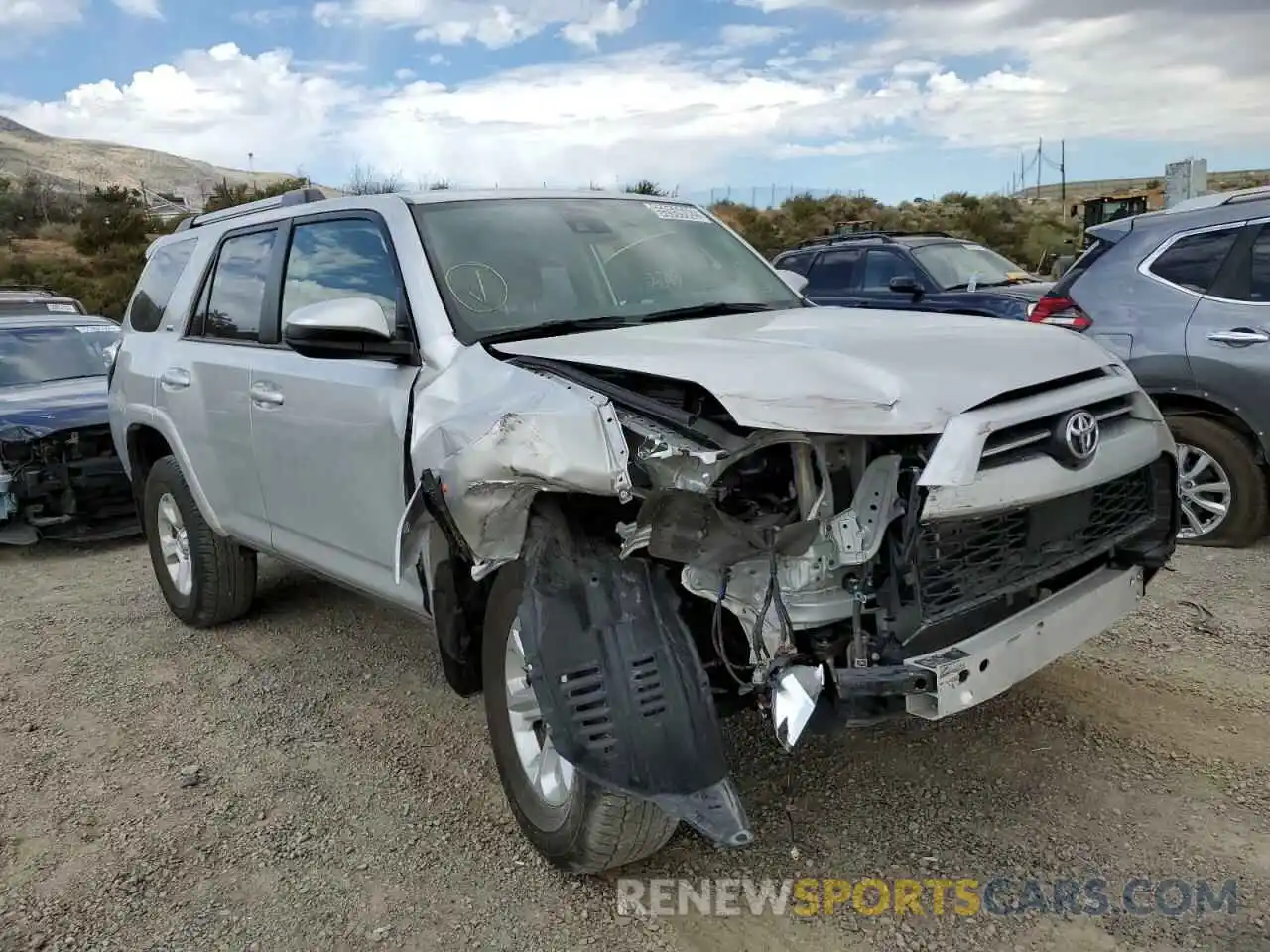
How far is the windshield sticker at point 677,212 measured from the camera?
14.0ft

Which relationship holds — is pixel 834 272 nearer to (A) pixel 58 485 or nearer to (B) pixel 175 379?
(A) pixel 58 485

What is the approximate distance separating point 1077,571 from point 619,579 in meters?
1.43

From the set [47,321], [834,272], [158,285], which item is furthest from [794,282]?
[47,321]

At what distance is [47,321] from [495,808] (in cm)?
745

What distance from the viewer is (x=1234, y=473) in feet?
17.7

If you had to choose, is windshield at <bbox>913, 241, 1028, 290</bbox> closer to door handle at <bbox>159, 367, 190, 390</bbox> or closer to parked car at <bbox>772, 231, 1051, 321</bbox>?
parked car at <bbox>772, 231, 1051, 321</bbox>

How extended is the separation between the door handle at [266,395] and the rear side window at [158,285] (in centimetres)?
135

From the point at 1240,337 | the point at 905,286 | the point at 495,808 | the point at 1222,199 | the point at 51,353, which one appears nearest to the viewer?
the point at 495,808

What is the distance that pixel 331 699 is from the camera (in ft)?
14.3

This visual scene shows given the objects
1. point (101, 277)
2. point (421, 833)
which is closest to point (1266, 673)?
point (421, 833)

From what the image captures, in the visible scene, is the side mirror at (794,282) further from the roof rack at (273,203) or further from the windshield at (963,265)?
the windshield at (963,265)

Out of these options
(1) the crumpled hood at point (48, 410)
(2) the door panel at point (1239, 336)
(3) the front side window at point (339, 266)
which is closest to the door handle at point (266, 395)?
(3) the front side window at point (339, 266)

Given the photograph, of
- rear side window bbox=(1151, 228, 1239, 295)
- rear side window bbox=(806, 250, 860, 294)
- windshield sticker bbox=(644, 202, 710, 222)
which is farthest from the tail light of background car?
rear side window bbox=(806, 250, 860, 294)

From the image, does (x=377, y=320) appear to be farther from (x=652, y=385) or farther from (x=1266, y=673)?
(x=1266, y=673)
